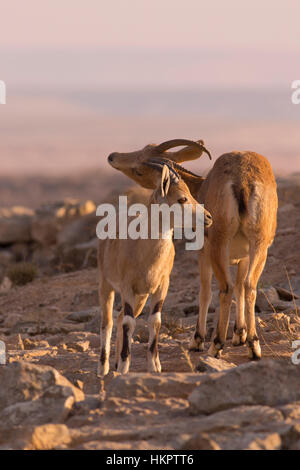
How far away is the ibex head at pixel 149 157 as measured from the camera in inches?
352

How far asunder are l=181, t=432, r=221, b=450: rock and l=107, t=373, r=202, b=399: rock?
118 centimetres

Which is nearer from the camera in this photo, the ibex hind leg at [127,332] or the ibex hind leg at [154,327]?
the ibex hind leg at [127,332]

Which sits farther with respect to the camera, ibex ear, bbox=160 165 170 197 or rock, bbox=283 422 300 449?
ibex ear, bbox=160 165 170 197

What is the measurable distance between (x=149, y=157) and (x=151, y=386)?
11.2 ft

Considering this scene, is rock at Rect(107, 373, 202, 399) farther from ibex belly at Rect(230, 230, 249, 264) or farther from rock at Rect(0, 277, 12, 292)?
rock at Rect(0, 277, 12, 292)

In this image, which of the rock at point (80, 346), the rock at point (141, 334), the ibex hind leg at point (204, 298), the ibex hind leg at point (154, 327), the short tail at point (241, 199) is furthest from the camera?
the rock at point (141, 334)

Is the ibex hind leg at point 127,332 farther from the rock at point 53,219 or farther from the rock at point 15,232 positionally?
the rock at point 15,232

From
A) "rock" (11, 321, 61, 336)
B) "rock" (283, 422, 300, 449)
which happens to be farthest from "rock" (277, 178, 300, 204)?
"rock" (283, 422, 300, 449)

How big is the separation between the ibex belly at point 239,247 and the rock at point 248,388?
274cm

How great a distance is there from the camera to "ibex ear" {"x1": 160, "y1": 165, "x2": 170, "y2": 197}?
7.53 m

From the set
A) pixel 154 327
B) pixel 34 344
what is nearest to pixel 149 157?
pixel 154 327

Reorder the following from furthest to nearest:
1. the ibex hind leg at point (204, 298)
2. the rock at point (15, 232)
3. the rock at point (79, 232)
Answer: the rock at point (15, 232) → the rock at point (79, 232) → the ibex hind leg at point (204, 298)

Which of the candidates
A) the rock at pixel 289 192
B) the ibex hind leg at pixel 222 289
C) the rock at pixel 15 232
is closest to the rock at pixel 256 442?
the ibex hind leg at pixel 222 289
